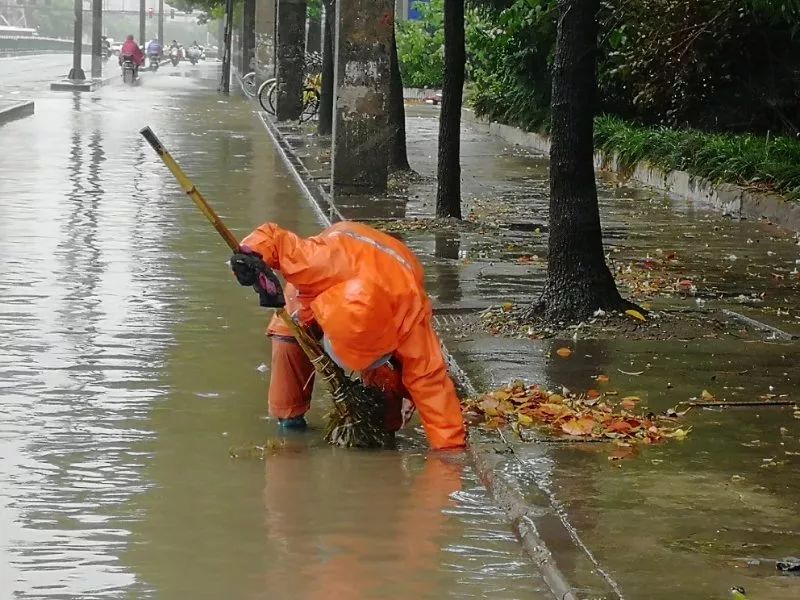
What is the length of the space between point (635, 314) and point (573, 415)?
96.3 inches

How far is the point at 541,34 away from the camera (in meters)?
25.3

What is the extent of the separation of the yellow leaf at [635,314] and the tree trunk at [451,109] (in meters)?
Answer: 5.19

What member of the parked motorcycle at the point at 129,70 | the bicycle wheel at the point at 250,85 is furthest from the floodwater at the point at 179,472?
the parked motorcycle at the point at 129,70

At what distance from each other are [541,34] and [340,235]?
18.9 metres

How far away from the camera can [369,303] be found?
675cm

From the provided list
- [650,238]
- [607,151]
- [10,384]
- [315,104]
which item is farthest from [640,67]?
[10,384]

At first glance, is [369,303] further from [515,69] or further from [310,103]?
[310,103]

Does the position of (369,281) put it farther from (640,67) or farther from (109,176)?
(640,67)

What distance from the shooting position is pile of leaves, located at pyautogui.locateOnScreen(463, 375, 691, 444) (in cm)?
730

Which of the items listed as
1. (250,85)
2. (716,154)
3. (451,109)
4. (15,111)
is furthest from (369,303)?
(250,85)

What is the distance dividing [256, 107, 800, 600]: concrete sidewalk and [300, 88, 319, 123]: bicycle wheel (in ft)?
49.0

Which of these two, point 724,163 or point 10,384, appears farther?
point 724,163

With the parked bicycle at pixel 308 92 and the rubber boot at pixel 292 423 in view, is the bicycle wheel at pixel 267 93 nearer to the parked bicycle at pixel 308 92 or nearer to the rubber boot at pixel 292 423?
the parked bicycle at pixel 308 92

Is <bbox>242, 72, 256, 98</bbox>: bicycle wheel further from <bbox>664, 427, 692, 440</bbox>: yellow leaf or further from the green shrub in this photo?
<bbox>664, 427, 692, 440</bbox>: yellow leaf
